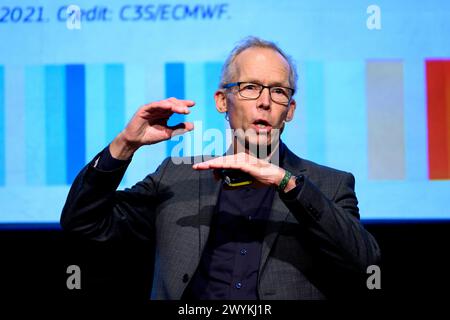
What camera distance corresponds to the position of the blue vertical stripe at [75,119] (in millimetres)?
2684

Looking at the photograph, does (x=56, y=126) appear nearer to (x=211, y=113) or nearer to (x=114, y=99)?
(x=114, y=99)

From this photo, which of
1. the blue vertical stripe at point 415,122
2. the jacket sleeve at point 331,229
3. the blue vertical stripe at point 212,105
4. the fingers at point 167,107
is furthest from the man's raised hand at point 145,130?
the blue vertical stripe at point 415,122

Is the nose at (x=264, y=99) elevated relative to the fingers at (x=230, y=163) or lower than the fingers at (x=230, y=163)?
elevated

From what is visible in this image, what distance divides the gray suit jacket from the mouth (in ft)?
0.57

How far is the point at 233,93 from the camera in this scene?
1.98 meters

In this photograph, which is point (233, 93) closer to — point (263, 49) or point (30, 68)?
point (263, 49)

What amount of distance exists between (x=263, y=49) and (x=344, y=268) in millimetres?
818

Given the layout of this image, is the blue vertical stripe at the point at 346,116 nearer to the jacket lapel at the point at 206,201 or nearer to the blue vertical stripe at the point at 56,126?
the jacket lapel at the point at 206,201

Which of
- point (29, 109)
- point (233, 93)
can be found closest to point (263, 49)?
point (233, 93)

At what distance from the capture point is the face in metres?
1.89

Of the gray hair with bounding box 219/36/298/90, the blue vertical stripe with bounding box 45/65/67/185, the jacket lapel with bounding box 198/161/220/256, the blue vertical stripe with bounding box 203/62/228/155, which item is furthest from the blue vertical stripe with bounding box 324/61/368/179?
the blue vertical stripe with bounding box 45/65/67/185

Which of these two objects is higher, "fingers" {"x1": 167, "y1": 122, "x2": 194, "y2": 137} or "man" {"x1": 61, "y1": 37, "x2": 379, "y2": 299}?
"fingers" {"x1": 167, "y1": 122, "x2": 194, "y2": 137}
